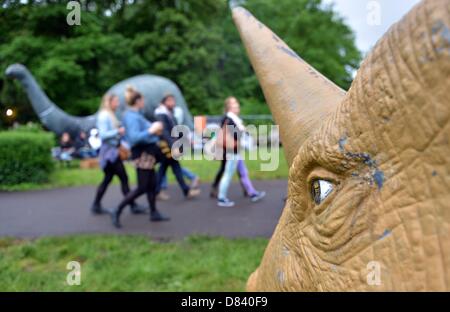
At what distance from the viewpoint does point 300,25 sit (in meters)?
28.2

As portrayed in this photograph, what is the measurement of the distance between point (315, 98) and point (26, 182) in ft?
34.6

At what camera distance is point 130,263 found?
4.41 metres

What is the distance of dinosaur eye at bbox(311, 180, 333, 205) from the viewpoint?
94 centimetres

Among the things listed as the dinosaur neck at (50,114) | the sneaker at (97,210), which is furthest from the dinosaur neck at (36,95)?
the sneaker at (97,210)

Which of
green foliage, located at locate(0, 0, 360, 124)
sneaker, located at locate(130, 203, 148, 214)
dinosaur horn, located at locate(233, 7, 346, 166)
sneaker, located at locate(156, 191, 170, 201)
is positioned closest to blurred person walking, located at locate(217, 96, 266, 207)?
sneaker, located at locate(156, 191, 170, 201)

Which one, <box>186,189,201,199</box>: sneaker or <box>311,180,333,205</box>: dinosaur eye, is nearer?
<box>311,180,333,205</box>: dinosaur eye

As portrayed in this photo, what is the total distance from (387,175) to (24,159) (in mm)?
11054

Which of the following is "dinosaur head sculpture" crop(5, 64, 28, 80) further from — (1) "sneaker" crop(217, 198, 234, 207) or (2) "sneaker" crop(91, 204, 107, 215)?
(1) "sneaker" crop(217, 198, 234, 207)

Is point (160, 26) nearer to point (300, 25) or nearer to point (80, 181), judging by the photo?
point (300, 25)

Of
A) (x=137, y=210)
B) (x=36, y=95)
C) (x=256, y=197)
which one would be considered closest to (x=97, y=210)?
(x=137, y=210)

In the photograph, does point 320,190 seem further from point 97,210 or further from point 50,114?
point 50,114

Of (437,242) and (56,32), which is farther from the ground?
(56,32)

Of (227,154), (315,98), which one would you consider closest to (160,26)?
(227,154)

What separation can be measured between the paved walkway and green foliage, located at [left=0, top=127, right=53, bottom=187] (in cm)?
145
